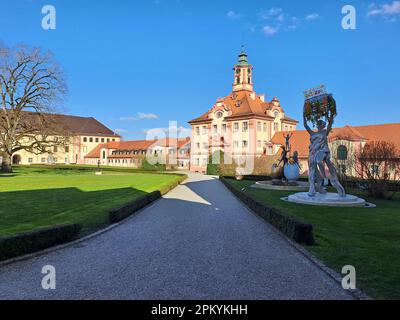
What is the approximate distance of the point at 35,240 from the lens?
846 cm

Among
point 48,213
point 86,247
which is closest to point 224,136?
point 48,213

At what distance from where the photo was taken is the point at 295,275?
7.09 metres

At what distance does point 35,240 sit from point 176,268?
382cm

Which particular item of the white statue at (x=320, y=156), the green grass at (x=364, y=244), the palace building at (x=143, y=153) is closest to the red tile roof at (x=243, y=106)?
the palace building at (x=143, y=153)

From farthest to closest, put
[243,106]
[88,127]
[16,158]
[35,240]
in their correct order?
1. [88,127]
2. [16,158]
3. [243,106]
4. [35,240]

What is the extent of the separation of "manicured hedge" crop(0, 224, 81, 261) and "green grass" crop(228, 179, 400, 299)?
22.6ft

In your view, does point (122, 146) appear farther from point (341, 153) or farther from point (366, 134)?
point (341, 153)

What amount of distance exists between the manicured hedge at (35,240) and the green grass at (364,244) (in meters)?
6.88

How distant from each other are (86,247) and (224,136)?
57.4 meters

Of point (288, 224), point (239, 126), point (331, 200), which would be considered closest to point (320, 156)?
point (331, 200)

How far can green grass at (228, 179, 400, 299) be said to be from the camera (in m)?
6.54

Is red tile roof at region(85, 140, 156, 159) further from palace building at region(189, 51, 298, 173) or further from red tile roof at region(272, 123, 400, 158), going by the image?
red tile roof at region(272, 123, 400, 158)
